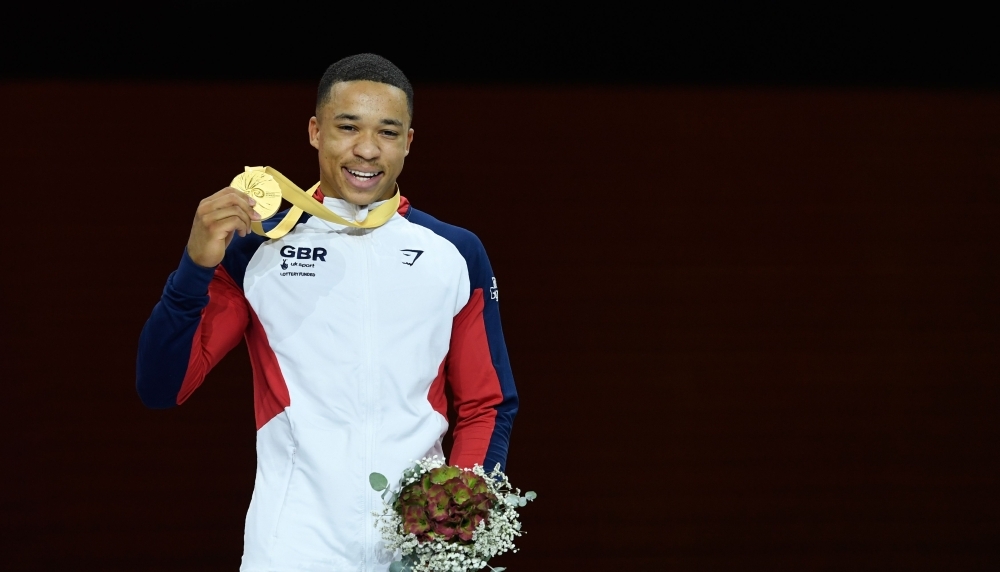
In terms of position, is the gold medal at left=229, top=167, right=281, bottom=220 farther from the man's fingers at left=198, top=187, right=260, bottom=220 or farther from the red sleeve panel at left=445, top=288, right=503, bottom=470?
the red sleeve panel at left=445, top=288, right=503, bottom=470

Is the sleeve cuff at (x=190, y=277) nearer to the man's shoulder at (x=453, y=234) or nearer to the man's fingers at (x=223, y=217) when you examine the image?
the man's fingers at (x=223, y=217)

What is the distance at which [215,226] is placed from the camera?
6.14 feet

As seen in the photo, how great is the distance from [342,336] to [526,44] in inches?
82.1

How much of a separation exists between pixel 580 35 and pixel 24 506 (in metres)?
2.35

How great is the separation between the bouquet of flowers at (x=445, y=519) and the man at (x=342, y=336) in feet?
0.39

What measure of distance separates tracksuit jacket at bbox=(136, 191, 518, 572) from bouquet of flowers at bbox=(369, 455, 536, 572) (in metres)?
0.12

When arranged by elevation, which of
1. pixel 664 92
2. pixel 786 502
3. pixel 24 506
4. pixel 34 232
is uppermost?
pixel 664 92

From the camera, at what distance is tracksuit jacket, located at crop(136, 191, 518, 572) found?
1952 mm

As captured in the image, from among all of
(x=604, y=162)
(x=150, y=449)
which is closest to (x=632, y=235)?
(x=604, y=162)

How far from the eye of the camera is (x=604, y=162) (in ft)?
13.1

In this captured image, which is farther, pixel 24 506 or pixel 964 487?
pixel 964 487

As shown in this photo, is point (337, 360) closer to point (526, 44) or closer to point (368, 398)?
point (368, 398)

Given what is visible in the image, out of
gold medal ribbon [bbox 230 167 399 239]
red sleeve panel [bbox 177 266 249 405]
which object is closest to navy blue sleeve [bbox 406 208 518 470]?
gold medal ribbon [bbox 230 167 399 239]

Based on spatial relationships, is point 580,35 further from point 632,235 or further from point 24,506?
point 24,506
